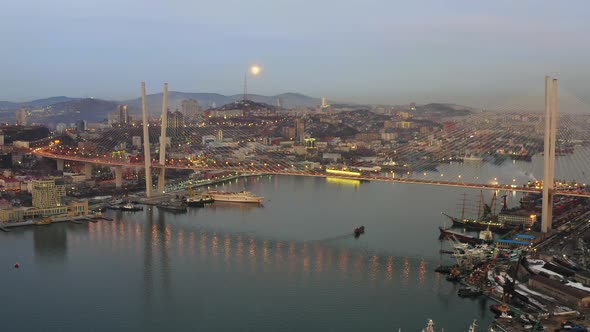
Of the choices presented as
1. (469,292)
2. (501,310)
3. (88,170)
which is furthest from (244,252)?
(88,170)

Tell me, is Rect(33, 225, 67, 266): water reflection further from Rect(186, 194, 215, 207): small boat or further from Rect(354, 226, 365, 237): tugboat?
Rect(354, 226, 365, 237): tugboat

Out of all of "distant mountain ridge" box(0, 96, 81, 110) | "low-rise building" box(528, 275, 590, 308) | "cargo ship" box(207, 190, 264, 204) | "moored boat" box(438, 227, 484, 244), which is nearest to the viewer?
"low-rise building" box(528, 275, 590, 308)

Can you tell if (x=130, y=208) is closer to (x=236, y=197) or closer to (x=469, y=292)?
(x=236, y=197)

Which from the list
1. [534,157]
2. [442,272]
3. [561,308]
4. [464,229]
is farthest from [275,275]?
[534,157]

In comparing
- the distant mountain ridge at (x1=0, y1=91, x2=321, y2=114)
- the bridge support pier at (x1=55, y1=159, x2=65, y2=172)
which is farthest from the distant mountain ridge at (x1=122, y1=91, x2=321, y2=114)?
the bridge support pier at (x1=55, y1=159, x2=65, y2=172)

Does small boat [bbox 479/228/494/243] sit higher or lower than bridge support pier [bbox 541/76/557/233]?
lower

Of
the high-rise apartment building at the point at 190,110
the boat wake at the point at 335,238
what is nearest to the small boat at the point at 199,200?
the boat wake at the point at 335,238

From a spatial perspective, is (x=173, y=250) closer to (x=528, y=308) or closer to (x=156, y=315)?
(x=156, y=315)

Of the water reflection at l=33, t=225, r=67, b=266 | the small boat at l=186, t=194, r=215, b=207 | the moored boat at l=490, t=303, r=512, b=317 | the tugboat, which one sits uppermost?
the small boat at l=186, t=194, r=215, b=207
